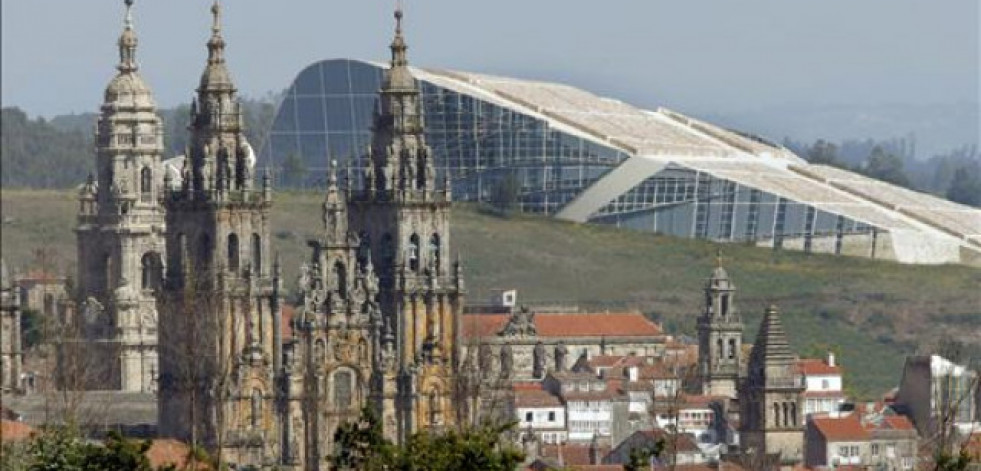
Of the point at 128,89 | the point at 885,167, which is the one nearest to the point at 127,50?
the point at 128,89

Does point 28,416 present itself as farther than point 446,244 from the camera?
No

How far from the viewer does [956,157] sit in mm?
184000

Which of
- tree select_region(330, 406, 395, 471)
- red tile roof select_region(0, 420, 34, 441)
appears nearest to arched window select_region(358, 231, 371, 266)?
red tile roof select_region(0, 420, 34, 441)

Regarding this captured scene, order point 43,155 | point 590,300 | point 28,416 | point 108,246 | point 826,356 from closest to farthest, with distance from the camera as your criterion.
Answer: point 28,416
point 108,246
point 826,356
point 590,300
point 43,155

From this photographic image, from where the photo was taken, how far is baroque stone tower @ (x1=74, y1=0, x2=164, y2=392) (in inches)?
4031

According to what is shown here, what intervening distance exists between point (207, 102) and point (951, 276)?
49.0 metres

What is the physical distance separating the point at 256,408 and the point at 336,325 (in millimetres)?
3477

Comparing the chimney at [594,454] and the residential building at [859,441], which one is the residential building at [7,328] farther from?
the residential building at [859,441]

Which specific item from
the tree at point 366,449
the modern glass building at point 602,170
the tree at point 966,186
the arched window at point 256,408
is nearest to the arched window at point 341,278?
the arched window at point 256,408

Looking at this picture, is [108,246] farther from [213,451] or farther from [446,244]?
[213,451]

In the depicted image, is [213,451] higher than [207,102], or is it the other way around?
[207,102]

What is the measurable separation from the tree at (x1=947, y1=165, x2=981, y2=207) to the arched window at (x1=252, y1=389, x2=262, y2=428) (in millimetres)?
65277

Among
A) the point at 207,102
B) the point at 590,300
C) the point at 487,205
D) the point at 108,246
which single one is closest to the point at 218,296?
the point at 207,102

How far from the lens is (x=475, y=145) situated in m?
142
